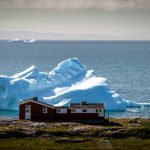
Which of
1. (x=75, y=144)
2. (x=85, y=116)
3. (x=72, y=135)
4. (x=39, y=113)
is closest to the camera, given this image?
(x=75, y=144)

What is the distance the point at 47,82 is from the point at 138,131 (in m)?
48.7

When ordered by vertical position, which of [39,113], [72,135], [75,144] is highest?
[39,113]

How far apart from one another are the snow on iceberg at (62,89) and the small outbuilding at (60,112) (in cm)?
2560

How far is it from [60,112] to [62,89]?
3511cm

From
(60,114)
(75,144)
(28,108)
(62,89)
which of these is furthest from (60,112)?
(62,89)

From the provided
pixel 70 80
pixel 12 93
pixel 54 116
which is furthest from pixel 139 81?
pixel 54 116

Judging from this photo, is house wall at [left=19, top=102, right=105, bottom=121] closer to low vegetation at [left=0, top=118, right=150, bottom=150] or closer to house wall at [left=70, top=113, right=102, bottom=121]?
house wall at [left=70, top=113, right=102, bottom=121]

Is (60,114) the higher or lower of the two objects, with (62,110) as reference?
lower

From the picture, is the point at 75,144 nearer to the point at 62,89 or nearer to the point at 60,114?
the point at 60,114

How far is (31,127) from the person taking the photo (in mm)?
84062

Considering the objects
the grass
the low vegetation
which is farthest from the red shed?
the grass

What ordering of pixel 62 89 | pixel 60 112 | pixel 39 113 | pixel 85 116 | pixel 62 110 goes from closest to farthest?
pixel 85 116
pixel 62 110
pixel 60 112
pixel 39 113
pixel 62 89

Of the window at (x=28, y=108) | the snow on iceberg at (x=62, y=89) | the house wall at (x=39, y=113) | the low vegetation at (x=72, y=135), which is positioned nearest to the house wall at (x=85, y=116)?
the house wall at (x=39, y=113)

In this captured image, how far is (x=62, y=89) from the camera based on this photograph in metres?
127
